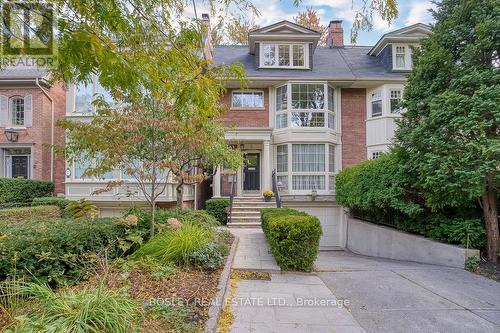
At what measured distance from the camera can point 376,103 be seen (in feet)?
48.7

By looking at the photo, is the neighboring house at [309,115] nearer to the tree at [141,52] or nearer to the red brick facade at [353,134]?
the red brick facade at [353,134]

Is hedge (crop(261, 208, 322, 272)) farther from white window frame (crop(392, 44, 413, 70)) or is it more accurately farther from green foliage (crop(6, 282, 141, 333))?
white window frame (crop(392, 44, 413, 70))

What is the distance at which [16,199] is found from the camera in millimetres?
12594

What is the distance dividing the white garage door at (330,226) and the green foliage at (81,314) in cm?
1140

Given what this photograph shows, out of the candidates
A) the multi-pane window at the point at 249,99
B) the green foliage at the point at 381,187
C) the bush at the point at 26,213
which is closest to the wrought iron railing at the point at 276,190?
the green foliage at the point at 381,187

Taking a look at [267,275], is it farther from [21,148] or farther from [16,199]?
[21,148]

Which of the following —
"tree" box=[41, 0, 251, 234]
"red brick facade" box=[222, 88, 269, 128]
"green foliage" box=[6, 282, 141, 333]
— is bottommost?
"green foliage" box=[6, 282, 141, 333]

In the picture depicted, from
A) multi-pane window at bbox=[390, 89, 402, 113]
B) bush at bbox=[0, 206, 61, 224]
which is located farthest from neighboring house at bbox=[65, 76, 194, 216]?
multi-pane window at bbox=[390, 89, 402, 113]

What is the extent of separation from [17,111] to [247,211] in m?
12.1

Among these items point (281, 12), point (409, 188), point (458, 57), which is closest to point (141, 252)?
point (281, 12)

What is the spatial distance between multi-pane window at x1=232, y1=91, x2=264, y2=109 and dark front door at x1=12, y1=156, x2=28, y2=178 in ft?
34.6

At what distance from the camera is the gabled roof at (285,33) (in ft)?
48.5

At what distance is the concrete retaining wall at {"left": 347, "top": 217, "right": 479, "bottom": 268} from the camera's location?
7.06 metres

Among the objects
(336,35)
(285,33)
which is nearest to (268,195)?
(285,33)
